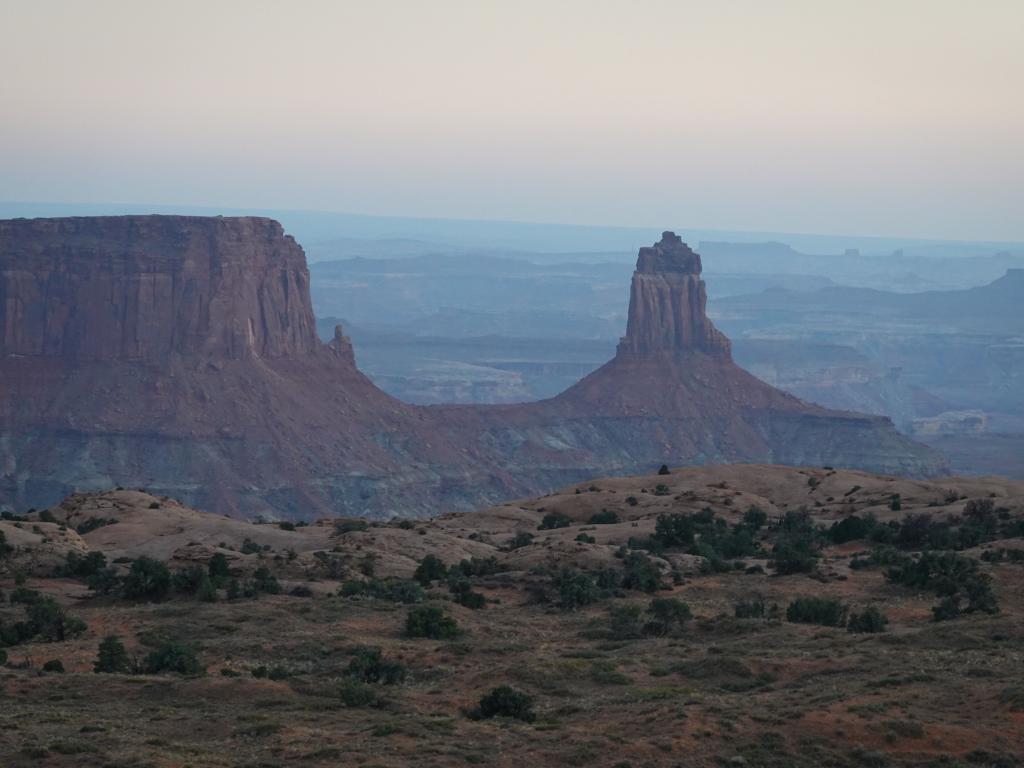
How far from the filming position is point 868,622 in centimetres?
4994

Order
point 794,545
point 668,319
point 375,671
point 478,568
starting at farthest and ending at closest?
point 668,319
point 794,545
point 478,568
point 375,671

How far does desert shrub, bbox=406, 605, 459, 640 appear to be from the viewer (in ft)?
168

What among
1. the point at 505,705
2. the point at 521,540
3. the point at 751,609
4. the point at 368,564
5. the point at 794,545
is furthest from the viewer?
the point at 521,540

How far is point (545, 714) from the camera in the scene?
3969cm

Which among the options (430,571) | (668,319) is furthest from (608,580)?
(668,319)

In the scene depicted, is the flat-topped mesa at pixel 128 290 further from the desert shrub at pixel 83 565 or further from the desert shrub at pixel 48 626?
the desert shrub at pixel 48 626

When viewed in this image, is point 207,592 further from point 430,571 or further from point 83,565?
point 430,571

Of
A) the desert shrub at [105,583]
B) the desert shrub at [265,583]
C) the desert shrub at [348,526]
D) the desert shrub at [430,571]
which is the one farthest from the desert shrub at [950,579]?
the desert shrub at [105,583]

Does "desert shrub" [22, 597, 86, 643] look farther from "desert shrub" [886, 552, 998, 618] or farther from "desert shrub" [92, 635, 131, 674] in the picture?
"desert shrub" [886, 552, 998, 618]

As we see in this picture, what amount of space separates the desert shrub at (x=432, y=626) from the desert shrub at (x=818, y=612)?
9.10 metres

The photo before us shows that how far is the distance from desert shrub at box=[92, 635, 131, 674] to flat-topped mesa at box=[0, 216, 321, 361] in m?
110

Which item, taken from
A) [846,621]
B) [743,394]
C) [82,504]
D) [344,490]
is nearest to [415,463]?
[344,490]

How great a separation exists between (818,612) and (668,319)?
425ft

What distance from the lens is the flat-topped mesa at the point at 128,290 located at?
153 metres
